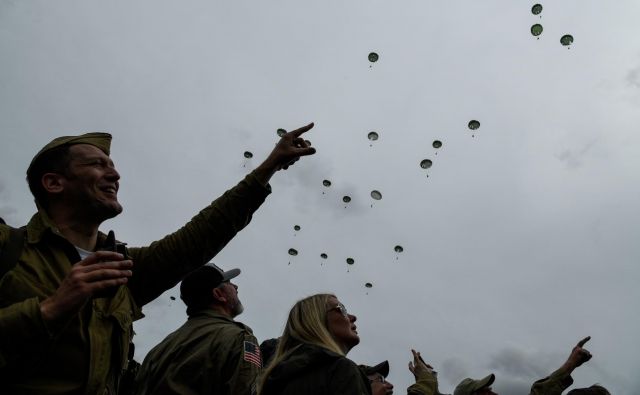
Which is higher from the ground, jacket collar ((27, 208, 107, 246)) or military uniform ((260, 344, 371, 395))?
jacket collar ((27, 208, 107, 246))

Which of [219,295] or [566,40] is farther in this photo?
[566,40]

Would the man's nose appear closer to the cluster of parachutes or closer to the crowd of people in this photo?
the crowd of people

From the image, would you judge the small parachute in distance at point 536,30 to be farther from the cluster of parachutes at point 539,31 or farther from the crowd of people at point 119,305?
the crowd of people at point 119,305

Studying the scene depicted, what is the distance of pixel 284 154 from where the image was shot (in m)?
5.05

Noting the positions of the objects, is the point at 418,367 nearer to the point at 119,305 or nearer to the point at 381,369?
the point at 381,369

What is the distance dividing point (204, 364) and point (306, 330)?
1158 millimetres

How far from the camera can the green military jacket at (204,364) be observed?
5779mm

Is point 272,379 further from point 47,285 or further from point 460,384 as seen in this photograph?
point 460,384

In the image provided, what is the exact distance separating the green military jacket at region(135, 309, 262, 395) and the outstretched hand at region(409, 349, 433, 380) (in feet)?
12.6

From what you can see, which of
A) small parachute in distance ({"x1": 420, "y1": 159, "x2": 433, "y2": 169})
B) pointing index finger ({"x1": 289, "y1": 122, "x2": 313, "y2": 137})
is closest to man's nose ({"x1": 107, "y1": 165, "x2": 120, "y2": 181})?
pointing index finger ({"x1": 289, "y1": 122, "x2": 313, "y2": 137})

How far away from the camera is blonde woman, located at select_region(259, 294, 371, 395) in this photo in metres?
4.79

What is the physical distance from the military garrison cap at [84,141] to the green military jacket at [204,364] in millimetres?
2548

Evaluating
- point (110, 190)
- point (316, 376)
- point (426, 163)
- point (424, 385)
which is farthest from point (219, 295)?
point (426, 163)

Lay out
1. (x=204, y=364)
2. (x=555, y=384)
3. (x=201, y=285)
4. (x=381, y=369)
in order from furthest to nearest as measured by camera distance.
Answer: (x=555, y=384), (x=381, y=369), (x=201, y=285), (x=204, y=364)
